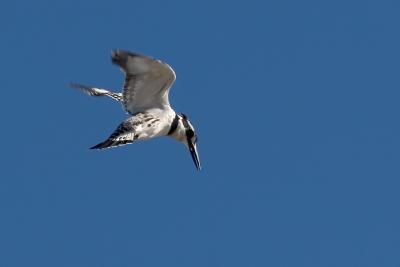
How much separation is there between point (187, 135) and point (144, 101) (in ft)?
6.07

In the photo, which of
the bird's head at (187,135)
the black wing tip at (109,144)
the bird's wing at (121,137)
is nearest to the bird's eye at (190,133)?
the bird's head at (187,135)

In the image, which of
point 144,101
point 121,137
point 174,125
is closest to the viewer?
point 121,137

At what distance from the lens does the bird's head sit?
25.1 metres

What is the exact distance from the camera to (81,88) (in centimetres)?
2645

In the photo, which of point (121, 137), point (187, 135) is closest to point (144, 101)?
point (121, 137)

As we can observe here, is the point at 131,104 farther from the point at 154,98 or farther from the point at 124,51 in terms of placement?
the point at 124,51

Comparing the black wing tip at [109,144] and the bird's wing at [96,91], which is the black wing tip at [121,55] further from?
the bird's wing at [96,91]

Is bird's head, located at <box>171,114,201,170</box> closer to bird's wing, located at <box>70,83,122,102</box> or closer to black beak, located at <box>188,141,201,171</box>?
black beak, located at <box>188,141,201,171</box>

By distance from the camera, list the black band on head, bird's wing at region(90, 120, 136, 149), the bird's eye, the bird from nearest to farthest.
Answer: bird's wing at region(90, 120, 136, 149)
the bird
the black band on head
the bird's eye

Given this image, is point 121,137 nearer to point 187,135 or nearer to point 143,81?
point 143,81

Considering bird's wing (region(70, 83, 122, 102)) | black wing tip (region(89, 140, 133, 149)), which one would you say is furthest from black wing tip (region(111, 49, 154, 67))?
bird's wing (region(70, 83, 122, 102))

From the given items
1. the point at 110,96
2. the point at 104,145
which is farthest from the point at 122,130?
the point at 110,96

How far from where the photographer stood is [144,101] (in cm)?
2394

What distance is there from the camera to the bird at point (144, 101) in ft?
74.1
